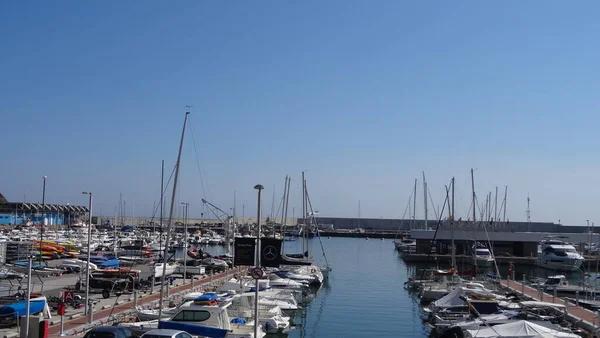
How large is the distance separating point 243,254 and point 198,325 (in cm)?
384

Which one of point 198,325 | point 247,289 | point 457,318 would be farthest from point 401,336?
point 198,325

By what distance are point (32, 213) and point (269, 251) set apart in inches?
5989

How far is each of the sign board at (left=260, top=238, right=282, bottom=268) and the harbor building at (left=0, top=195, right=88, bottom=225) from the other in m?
135

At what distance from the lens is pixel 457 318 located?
113 feet

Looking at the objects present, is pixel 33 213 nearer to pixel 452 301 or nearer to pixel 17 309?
pixel 452 301

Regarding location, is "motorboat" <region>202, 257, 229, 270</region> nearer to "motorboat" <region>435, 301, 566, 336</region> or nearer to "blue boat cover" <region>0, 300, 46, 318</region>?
"motorboat" <region>435, 301, 566, 336</region>

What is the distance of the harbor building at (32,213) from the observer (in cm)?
15112

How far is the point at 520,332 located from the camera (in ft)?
85.1

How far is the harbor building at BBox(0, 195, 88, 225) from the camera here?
496 feet

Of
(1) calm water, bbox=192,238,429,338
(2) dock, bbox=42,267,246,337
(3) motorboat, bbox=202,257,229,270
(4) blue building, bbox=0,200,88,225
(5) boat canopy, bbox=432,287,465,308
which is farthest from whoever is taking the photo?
(4) blue building, bbox=0,200,88,225

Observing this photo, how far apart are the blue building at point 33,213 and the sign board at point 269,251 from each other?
135 meters

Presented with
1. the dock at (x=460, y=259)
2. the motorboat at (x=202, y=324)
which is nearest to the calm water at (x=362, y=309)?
the motorboat at (x=202, y=324)

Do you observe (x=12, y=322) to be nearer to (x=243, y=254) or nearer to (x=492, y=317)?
(x=243, y=254)

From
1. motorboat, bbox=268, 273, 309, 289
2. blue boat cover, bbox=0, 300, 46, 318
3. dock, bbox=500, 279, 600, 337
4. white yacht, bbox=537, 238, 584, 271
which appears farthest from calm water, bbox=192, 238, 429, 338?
white yacht, bbox=537, 238, 584, 271
